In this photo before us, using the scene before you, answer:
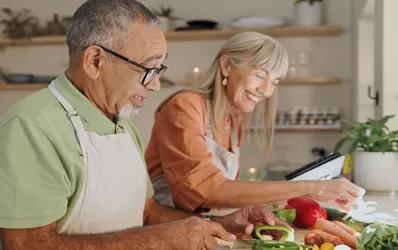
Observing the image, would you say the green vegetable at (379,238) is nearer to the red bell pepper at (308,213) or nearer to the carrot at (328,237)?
the carrot at (328,237)

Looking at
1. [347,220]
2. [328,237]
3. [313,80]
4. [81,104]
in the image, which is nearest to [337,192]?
[347,220]

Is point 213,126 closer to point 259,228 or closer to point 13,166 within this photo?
point 259,228

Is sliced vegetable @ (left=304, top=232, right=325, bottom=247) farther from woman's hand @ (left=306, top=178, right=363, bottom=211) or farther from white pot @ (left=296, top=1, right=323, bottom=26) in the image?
white pot @ (left=296, top=1, right=323, bottom=26)

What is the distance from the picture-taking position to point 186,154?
5.41 feet

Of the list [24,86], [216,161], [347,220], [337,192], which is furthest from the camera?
[24,86]

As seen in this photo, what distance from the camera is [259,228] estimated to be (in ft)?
4.29

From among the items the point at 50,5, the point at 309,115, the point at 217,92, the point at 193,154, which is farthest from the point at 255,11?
the point at 193,154

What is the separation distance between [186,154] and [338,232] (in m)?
0.56

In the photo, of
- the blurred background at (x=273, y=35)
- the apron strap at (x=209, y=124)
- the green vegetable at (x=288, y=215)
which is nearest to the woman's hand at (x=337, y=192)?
the green vegetable at (x=288, y=215)

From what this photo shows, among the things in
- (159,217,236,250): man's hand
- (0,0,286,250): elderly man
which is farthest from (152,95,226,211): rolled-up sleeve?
(159,217,236,250): man's hand

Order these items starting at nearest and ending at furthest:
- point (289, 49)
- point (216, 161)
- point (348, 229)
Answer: point (348, 229) → point (216, 161) → point (289, 49)

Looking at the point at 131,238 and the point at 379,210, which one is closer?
the point at 131,238

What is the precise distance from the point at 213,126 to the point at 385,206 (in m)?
0.70

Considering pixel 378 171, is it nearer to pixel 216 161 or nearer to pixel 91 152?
pixel 216 161
